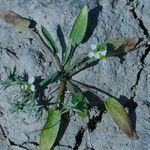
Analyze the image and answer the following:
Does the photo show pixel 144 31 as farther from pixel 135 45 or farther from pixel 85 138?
pixel 85 138

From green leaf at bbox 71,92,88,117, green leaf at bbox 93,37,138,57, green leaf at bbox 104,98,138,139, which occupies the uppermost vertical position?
green leaf at bbox 93,37,138,57

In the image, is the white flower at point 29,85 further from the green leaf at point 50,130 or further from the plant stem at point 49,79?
the green leaf at point 50,130

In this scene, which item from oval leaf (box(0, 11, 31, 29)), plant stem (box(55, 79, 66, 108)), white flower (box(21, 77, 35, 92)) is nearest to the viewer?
white flower (box(21, 77, 35, 92))

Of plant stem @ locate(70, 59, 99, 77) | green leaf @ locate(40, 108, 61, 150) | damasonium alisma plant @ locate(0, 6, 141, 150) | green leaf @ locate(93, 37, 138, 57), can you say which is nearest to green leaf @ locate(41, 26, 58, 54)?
damasonium alisma plant @ locate(0, 6, 141, 150)

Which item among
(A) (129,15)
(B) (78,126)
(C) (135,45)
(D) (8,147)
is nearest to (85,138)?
(B) (78,126)

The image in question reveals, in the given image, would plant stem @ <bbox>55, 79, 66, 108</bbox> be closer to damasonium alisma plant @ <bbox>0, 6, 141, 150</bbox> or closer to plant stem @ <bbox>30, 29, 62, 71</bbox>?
damasonium alisma plant @ <bbox>0, 6, 141, 150</bbox>

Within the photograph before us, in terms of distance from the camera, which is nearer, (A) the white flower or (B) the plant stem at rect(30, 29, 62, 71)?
(A) the white flower

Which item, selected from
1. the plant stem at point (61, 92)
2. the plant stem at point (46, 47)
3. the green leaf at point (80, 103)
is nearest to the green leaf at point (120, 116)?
the green leaf at point (80, 103)
